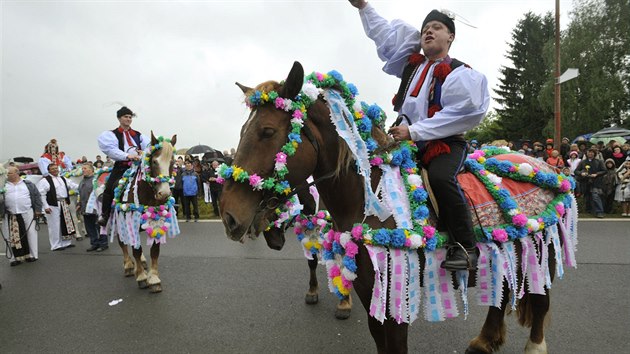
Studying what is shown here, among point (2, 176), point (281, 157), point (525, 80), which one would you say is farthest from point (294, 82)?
point (525, 80)

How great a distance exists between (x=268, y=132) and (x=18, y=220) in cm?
839

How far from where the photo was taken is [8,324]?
4410 mm

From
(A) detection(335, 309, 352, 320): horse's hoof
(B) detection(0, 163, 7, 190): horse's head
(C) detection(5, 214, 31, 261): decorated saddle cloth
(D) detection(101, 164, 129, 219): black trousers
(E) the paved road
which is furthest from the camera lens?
(C) detection(5, 214, 31, 261): decorated saddle cloth

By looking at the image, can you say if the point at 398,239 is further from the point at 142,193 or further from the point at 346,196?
the point at 142,193

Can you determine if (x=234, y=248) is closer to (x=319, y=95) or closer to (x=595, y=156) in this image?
(x=319, y=95)

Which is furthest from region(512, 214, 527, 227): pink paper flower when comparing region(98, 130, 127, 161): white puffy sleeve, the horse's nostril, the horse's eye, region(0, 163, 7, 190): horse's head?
region(0, 163, 7, 190): horse's head

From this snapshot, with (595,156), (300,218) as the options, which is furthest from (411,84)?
(595,156)

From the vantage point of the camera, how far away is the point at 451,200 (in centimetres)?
236

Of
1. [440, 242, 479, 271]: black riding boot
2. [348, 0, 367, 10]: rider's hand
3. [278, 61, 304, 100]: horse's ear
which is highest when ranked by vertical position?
[348, 0, 367, 10]: rider's hand

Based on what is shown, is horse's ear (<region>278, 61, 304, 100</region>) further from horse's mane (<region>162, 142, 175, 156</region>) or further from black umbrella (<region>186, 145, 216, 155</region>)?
black umbrella (<region>186, 145, 216, 155</region>)

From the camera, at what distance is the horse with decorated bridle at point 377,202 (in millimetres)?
2014

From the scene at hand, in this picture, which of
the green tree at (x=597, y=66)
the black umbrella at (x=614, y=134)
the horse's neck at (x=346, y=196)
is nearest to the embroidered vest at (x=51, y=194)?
the horse's neck at (x=346, y=196)

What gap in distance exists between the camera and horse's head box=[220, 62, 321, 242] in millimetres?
1925

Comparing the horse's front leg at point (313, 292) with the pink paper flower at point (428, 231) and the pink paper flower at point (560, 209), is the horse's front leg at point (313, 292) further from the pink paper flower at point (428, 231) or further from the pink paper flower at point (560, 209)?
the pink paper flower at point (560, 209)
